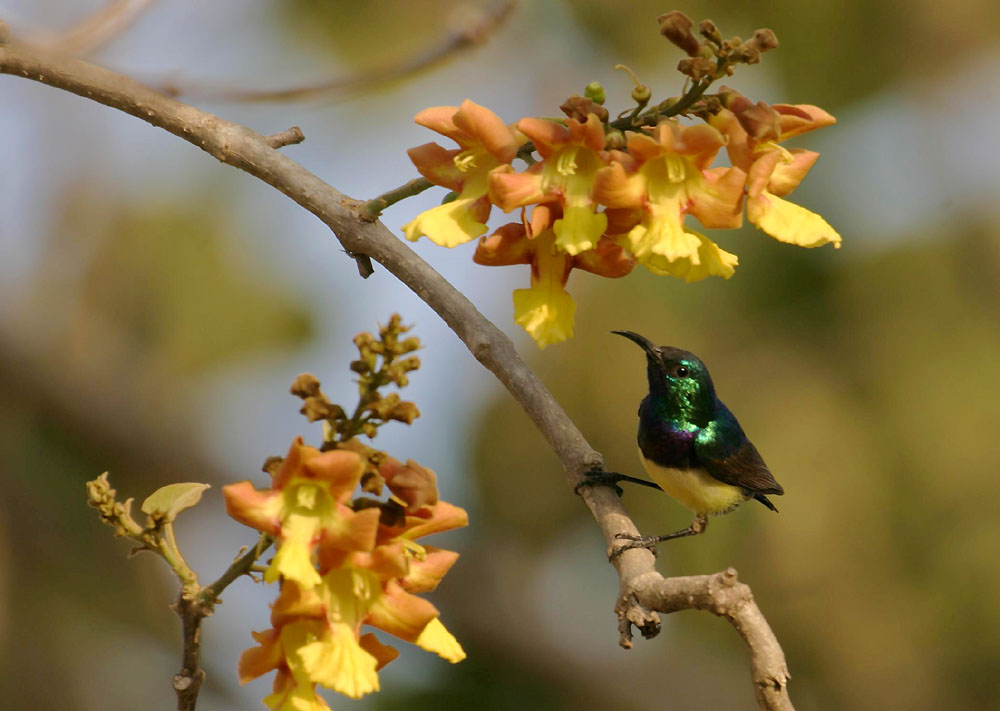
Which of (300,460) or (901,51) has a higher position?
(901,51)

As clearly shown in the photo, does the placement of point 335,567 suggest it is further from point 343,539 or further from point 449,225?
point 449,225

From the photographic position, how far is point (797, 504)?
6.06m

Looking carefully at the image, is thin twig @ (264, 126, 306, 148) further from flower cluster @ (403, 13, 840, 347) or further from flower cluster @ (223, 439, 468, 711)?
flower cluster @ (223, 439, 468, 711)

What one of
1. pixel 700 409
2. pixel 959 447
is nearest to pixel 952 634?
pixel 959 447

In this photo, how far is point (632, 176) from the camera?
5.07 feet

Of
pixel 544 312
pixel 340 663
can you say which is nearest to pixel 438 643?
pixel 340 663

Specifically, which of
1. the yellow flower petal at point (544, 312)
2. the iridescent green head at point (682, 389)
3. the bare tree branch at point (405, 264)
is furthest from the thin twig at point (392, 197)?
the iridescent green head at point (682, 389)

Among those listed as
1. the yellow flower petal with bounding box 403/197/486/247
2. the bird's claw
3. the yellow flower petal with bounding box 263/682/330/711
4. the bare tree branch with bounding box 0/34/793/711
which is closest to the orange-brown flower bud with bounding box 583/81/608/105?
the yellow flower petal with bounding box 403/197/486/247

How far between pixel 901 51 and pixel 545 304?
6.23 metres

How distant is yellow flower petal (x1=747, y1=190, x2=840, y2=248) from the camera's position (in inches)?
62.1

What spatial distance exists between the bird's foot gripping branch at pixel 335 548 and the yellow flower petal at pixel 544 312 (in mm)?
361

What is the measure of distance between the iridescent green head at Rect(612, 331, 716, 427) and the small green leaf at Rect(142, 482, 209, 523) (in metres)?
1.30

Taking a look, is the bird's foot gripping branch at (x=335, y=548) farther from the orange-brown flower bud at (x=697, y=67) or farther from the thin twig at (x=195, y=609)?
the orange-brown flower bud at (x=697, y=67)

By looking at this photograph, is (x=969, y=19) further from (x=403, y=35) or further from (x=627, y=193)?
(x=627, y=193)
